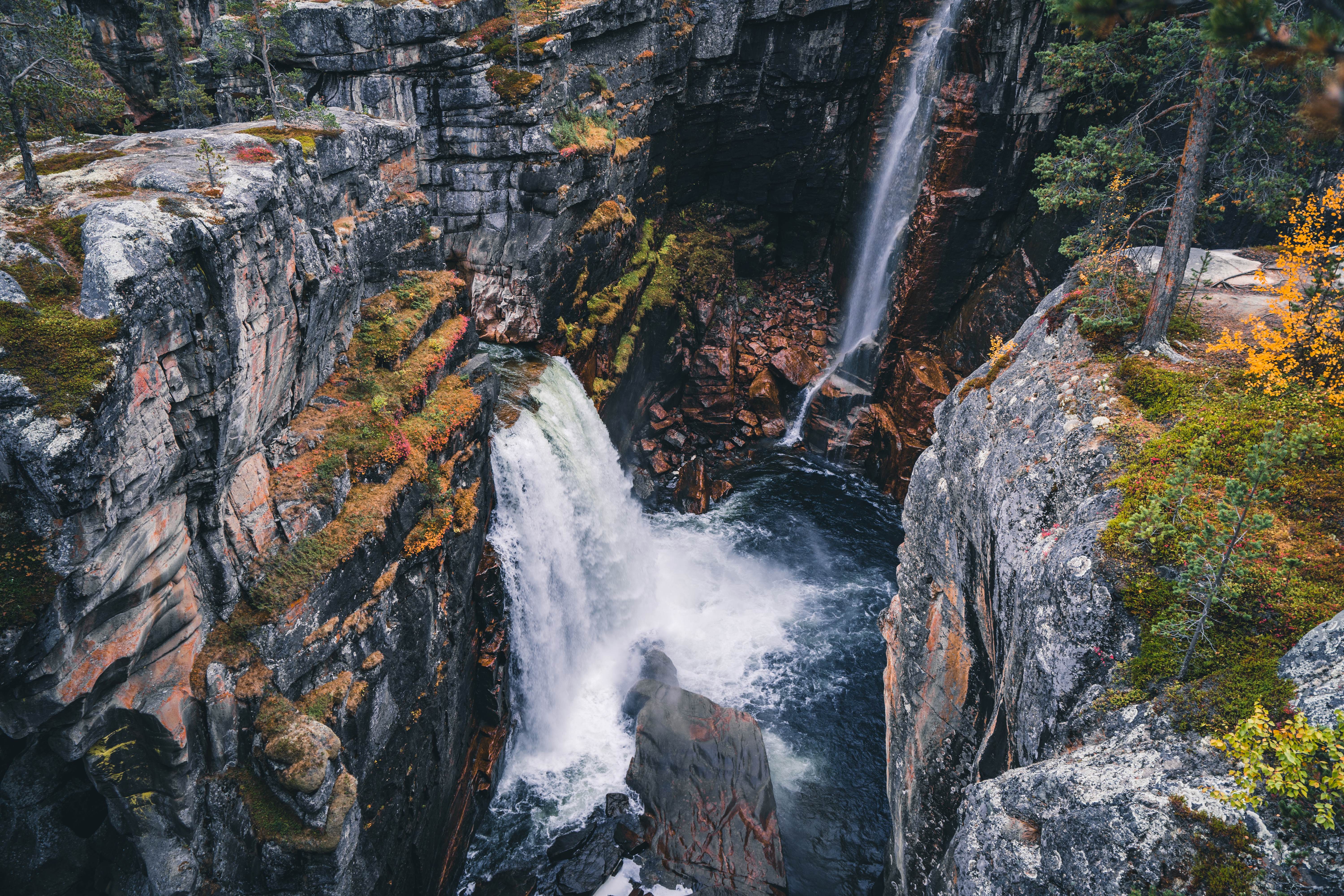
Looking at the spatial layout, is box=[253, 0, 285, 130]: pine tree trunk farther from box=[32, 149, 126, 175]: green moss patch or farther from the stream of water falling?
the stream of water falling

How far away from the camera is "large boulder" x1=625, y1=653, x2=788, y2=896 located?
1739 centimetres

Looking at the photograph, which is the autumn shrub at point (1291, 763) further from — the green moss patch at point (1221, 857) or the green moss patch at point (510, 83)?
the green moss patch at point (510, 83)

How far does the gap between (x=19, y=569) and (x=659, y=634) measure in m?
18.7

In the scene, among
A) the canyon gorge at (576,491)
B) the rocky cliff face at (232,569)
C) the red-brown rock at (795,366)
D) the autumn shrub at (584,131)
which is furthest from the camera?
the red-brown rock at (795,366)

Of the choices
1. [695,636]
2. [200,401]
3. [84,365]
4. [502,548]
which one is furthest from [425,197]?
[695,636]

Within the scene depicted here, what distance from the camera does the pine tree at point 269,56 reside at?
19156mm

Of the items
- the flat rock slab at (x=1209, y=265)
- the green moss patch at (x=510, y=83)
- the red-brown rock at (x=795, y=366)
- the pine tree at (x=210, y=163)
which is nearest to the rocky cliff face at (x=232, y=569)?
the pine tree at (x=210, y=163)

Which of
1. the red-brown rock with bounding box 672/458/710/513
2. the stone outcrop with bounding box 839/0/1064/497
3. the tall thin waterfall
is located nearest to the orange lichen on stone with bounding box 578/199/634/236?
the red-brown rock with bounding box 672/458/710/513

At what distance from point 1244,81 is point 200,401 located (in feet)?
61.9

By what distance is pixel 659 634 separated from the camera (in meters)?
25.1

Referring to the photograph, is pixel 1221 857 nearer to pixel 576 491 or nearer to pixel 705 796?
pixel 705 796

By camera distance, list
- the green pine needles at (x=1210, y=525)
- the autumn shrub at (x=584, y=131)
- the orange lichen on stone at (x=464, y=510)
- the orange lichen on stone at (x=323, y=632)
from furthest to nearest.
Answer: the autumn shrub at (x=584, y=131) < the orange lichen on stone at (x=464, y=510) < the orange lichen on stone at (x=323, y=632) < the green pine needles at (x=1210, y=525)

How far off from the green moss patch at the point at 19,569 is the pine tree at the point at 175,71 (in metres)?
20.0

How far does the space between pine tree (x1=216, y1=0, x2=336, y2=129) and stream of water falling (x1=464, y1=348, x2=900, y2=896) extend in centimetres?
965
